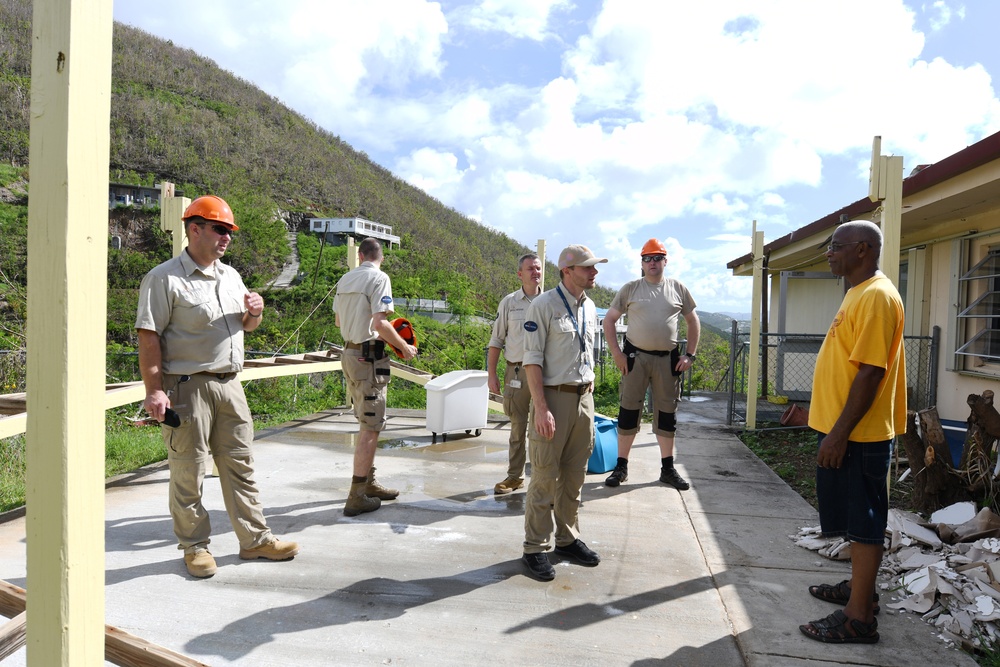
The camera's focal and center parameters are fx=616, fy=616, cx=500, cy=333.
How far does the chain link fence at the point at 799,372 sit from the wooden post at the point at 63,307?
7.81 meters

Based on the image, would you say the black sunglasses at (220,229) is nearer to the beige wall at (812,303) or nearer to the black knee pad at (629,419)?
the black knee pad at (629,419)

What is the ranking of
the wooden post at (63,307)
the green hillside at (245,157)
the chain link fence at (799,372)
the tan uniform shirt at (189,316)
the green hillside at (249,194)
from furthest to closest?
1. the green hillside at (245,157)
2. the green hillside at (249,194)
3. the chain link fence at (799,372)
4. the tan uniform shirt at (189,316)
5. the wooden post at (63,307)

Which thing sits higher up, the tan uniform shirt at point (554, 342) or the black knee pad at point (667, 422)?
the tan uniform shirt at point (554, 342)

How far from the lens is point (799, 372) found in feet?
32.0

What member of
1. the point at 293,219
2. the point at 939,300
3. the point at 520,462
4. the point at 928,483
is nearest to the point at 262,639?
the point at 520,462

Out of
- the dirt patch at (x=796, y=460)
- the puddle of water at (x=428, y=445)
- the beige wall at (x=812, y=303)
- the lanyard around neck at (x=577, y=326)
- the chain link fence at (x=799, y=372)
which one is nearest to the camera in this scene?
the lanyard around neck at (x=577, y=326)

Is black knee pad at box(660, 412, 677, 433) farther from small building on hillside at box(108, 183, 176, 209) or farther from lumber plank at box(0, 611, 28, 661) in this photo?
small building on hillside at box(108, 183, 176, 209)

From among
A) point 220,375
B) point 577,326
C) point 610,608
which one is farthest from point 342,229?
point 610,608

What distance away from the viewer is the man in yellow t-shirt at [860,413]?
2748 mm

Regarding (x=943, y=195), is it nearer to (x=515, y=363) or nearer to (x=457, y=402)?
(x=515, y=363)

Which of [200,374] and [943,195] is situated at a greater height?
[943,195]

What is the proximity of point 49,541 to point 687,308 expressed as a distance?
4.85 m

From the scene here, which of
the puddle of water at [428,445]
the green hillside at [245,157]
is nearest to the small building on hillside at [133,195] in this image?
the green hillside at [245,157]

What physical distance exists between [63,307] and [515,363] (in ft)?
13.1
